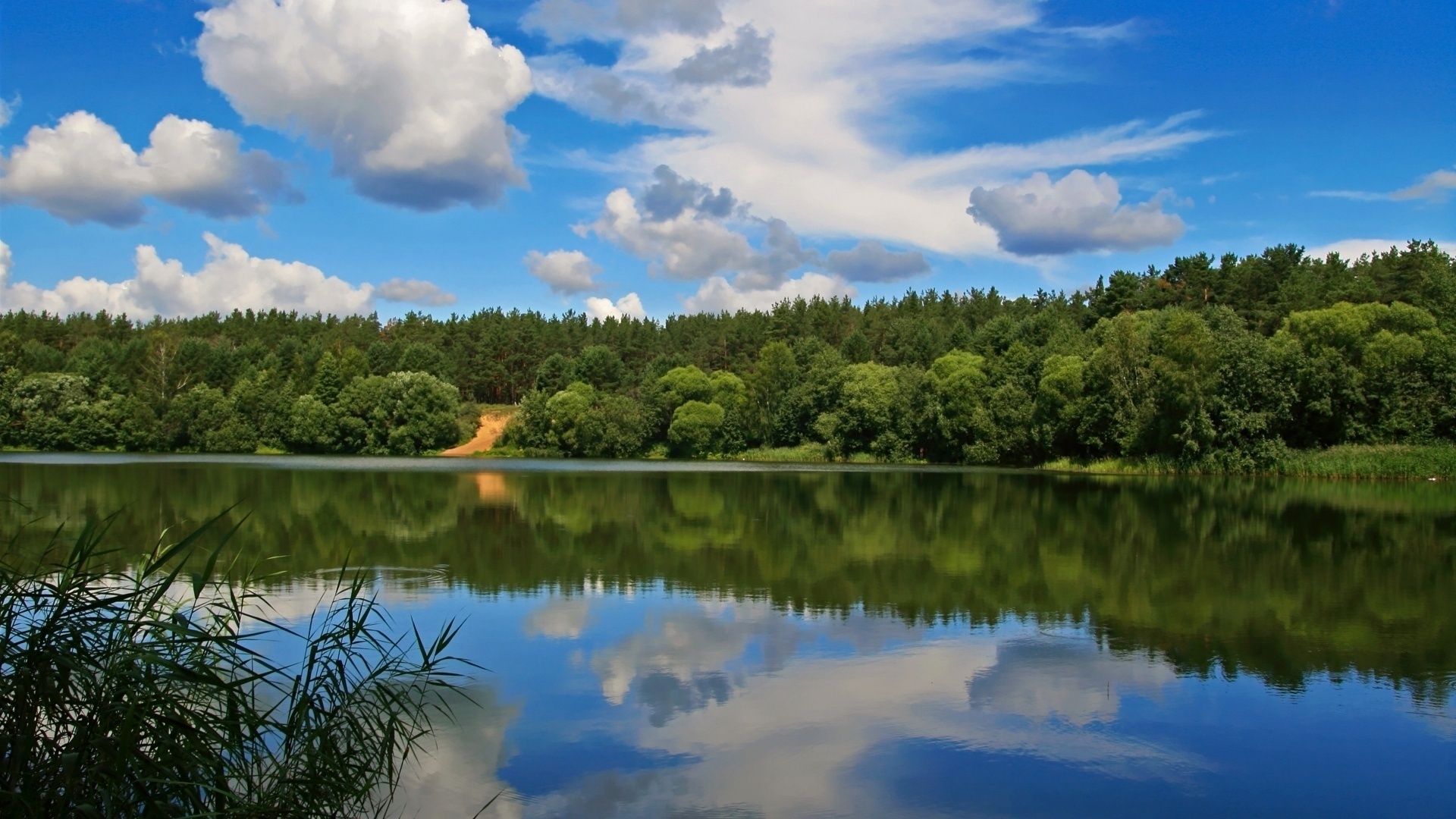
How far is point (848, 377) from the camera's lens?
8588 centimetres

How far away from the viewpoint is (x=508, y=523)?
91.2ft

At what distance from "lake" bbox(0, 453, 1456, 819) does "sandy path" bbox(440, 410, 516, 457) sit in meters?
64.3

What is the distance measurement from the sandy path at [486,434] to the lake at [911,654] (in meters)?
64.3

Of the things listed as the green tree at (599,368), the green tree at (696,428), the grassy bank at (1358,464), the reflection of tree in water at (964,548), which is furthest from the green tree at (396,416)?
the grassy bank at (1358,464)

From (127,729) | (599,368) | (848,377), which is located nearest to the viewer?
(127,729)

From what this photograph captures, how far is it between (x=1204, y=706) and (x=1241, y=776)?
200 centimetres

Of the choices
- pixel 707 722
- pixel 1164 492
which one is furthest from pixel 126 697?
pixel 1164 492

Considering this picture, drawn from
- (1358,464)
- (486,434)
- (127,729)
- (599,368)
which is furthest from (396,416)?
(127,729)

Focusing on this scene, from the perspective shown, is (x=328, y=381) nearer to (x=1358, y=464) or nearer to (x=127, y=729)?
(x=1358, y=464)

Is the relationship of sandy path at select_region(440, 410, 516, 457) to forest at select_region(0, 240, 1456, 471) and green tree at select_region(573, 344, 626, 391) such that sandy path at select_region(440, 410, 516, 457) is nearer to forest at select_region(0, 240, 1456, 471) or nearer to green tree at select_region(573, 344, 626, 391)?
forest at select_region(0, 240, 1456, 471)

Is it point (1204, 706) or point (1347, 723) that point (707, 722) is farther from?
point (1347, 723)

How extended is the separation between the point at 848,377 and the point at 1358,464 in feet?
134

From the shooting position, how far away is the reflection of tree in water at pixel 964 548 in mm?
14688

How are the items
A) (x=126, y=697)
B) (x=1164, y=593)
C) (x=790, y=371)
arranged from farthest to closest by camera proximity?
(x=790, y=371)
(x=1164, y=593)
(x=126, y=697)
